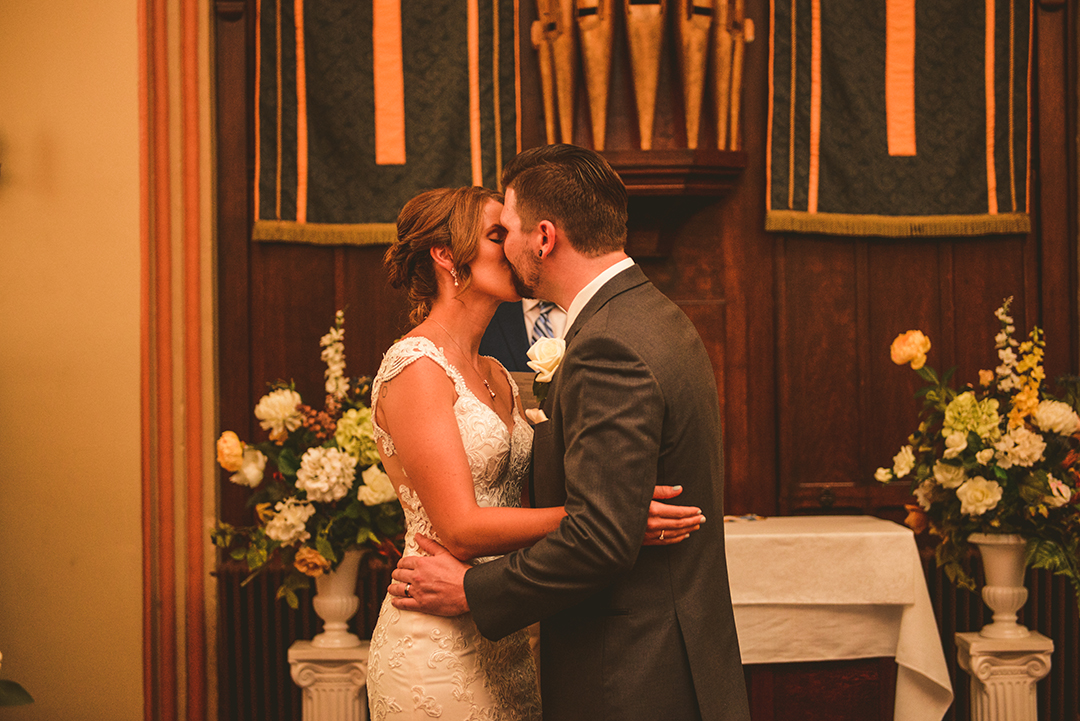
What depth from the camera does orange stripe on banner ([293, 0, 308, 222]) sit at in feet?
11.5

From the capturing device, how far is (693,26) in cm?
316

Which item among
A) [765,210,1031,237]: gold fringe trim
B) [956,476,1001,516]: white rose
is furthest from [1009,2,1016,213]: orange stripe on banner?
[956,476,1001,516]: white rose

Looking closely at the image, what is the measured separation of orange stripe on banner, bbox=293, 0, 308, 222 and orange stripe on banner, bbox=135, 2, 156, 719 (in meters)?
0.55

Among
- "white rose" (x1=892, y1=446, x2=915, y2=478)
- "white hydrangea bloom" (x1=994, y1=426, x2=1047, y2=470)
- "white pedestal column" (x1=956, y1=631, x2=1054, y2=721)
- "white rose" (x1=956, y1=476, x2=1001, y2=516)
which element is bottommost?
"white pedestal column" (x1=956, y1=631, x2=1054, y2=721)

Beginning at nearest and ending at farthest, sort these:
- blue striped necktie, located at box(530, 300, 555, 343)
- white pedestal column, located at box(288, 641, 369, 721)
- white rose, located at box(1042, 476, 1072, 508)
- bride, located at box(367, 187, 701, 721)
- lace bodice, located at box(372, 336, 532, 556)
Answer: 1. bride, located at box(367, 187, 701, 721)
2. lace bodice, located at box(372, 336, 532, 556)
3. white rose, located at box(1042, 476, 1072, 508)
4. white pedestal column, located at box(288, 641, 369, 721)
5. blue striped necktie, located at box(530, 300, 555, 343)

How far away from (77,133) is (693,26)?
2.35m

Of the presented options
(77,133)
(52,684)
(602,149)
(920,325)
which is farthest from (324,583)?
(920,325)

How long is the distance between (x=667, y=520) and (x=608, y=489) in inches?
5.5

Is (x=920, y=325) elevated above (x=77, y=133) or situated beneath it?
situated beneath

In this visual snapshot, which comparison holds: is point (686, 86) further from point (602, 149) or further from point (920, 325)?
point (920, 325)

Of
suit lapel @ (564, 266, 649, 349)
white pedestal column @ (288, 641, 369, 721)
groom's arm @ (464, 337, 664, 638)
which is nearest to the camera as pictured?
groom's arm @ (464, 337, 664, 638)

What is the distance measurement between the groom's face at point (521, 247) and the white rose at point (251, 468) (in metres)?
1.47

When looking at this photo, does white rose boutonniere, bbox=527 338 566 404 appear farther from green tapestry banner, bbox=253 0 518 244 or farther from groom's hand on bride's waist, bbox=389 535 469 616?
green tapestry banner, bbox=253 0 518 244

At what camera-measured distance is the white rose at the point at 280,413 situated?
2.73 meters
